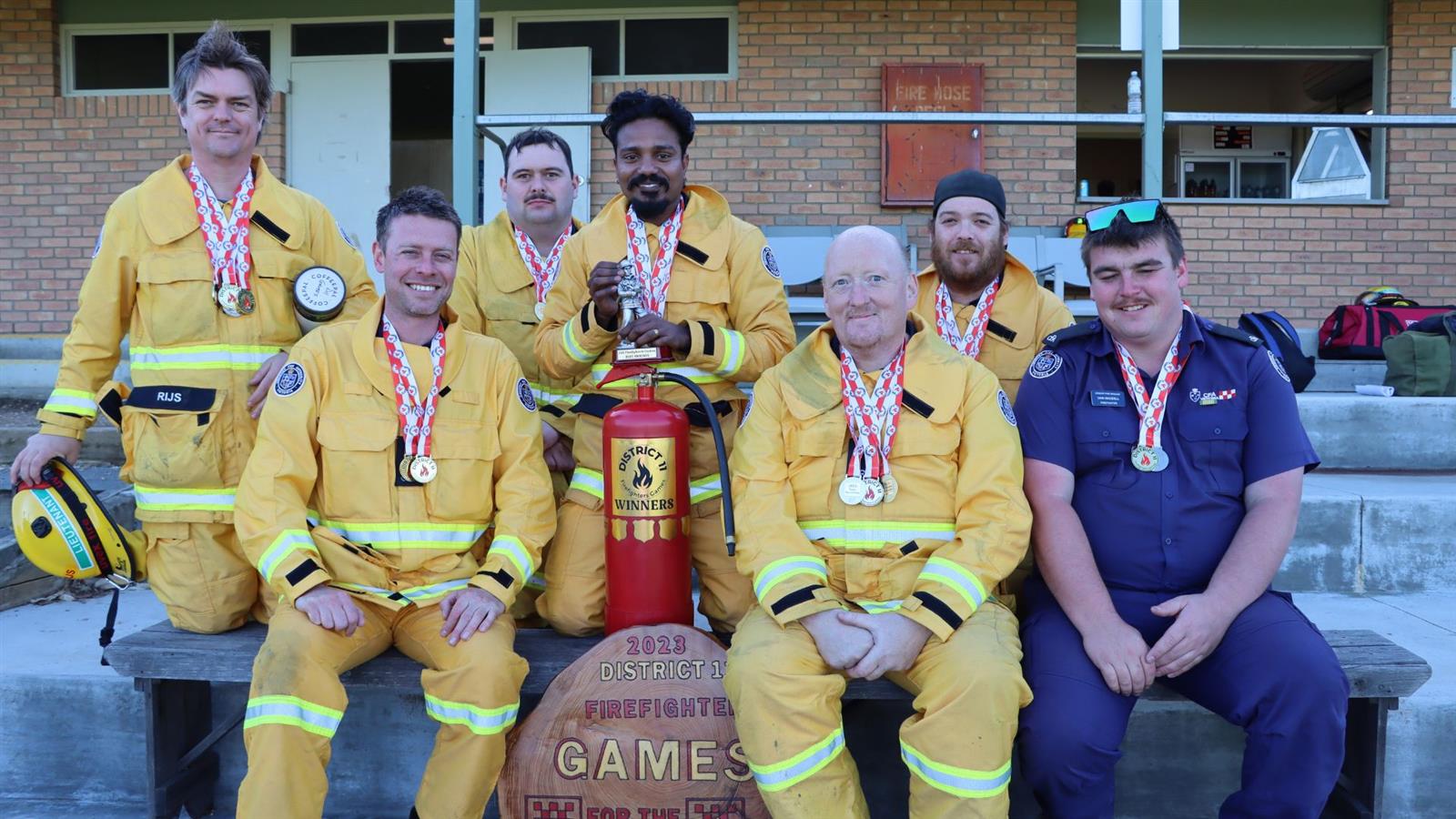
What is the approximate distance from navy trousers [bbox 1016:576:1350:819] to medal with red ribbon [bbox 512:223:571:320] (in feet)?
7.57

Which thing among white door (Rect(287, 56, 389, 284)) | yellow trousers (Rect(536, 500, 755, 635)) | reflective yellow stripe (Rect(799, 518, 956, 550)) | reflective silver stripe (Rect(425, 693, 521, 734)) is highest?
white door (Rect(287, 56, 389, 284))

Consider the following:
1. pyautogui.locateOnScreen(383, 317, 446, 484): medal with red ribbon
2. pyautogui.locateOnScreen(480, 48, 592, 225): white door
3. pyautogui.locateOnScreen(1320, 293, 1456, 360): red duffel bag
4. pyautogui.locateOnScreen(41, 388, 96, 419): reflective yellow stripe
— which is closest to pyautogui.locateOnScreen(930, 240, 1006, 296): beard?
pyautogui.locateOnScreen(383, 317, 446, 484): medal with red ribbon

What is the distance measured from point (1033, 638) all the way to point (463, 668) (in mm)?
1561

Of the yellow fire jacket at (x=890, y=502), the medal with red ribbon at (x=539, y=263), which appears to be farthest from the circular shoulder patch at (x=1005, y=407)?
the medal with red ribbon at (x=539, y=263)

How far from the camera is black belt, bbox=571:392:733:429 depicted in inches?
142

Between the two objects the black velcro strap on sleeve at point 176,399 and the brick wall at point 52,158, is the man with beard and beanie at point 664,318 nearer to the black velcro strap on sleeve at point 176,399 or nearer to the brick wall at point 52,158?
the black velcro strap on sleeve at point 176,399

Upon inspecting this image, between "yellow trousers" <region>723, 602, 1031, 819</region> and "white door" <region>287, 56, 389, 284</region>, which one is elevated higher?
"white door" <region>287, 56, 389, 284</region>

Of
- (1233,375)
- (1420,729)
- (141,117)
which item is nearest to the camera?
(1233,375)

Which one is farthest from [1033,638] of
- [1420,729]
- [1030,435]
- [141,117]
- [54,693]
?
[141,117]

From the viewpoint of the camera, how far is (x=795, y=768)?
2.67m

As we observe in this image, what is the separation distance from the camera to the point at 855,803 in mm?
2717

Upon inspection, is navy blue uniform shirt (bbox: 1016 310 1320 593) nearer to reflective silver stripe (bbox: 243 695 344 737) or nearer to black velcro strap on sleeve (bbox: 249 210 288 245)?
reflective silver stripe (bbox: 243 695 344 737)

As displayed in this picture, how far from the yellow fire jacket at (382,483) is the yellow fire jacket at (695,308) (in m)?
0.42

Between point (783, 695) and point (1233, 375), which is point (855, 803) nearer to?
point (783, 695)
